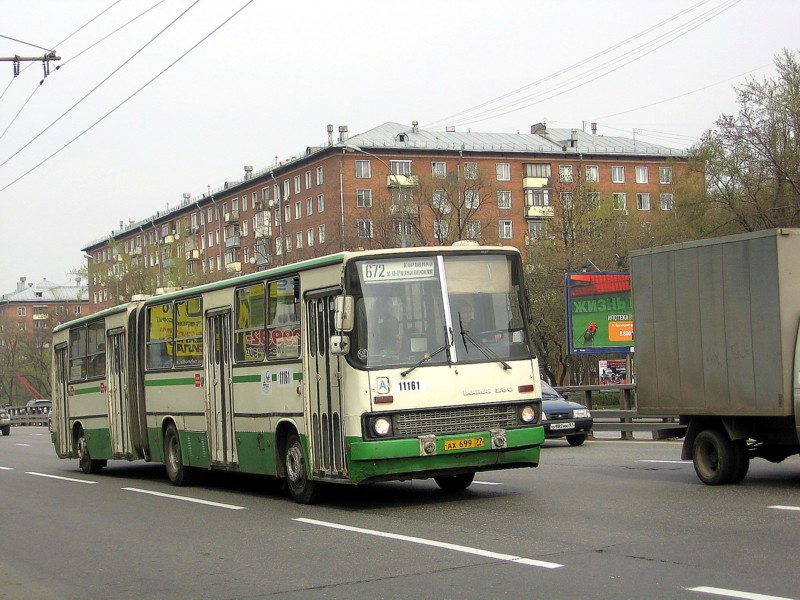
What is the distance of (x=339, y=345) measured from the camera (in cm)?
1287

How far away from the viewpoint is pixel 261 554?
10281 millimetres

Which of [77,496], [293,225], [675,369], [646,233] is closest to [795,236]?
[675,369]

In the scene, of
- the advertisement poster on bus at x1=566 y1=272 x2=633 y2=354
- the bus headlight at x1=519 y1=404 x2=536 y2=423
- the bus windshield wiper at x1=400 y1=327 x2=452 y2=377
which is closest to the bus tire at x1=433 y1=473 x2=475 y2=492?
the bus headlight at x1=519 y1=404 x2=536 y2=423

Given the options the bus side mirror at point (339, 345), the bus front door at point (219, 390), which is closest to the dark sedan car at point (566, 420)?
the bus front door at point (219, 390)

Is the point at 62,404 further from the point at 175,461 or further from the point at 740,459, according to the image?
the point at 740,459

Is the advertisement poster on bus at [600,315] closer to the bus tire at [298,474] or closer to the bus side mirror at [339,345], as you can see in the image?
the bus tire at [298,474]

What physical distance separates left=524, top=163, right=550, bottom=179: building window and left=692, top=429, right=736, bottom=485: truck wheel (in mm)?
84977

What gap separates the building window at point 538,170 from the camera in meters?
98.6

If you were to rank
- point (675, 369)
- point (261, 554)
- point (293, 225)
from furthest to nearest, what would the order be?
point (293, 225) < point (675, 369) < point (261, 554)

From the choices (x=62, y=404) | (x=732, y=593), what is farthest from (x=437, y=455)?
(x=62, y=404)

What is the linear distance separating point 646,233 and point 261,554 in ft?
185

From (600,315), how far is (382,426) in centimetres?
2425

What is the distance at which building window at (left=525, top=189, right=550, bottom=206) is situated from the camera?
324 ft

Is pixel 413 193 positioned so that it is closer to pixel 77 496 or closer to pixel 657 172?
pixel 657 172
